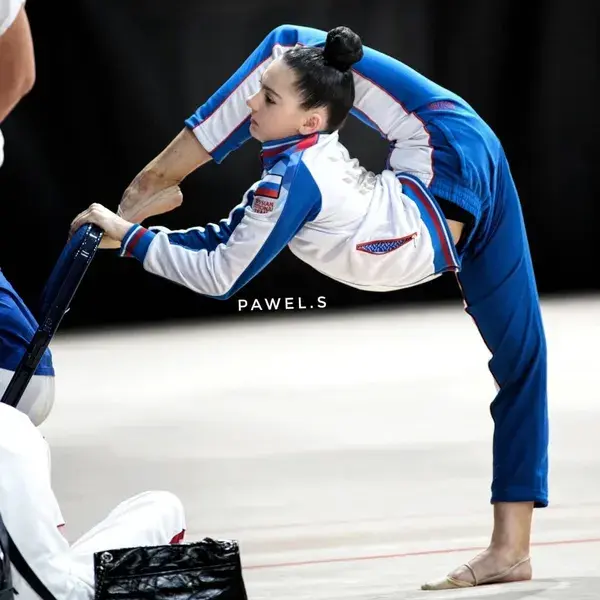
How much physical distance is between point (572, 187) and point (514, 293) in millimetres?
4250

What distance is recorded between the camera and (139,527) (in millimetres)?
2084

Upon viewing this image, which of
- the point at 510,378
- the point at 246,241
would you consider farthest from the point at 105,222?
the point at 510,378

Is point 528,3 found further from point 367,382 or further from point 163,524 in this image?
point 163,524

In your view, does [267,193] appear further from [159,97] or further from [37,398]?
[159,97]

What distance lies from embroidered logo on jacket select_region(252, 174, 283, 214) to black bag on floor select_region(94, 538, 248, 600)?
68 cm

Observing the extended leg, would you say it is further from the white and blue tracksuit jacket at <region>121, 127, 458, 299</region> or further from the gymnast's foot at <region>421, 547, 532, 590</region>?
the white and blue tracksuit jacket at <region>121, 127, 458, 299</region>

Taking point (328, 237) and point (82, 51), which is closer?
point (328, 237)

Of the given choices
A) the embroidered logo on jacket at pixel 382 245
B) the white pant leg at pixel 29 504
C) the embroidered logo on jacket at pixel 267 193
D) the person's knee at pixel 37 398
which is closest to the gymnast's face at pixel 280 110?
the embroidered logo on jacket at pixel 267 193

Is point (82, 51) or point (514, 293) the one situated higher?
point (82, 51)

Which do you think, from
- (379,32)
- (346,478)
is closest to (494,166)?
(346,478)

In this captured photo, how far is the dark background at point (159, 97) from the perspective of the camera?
6094mm

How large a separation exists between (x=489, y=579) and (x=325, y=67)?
1.14 m

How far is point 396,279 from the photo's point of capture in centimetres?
257

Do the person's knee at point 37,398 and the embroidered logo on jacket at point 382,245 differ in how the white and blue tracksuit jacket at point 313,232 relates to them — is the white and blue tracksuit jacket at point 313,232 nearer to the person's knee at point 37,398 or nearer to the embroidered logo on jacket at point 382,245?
the embroidered logo on jacket at point 382,245
